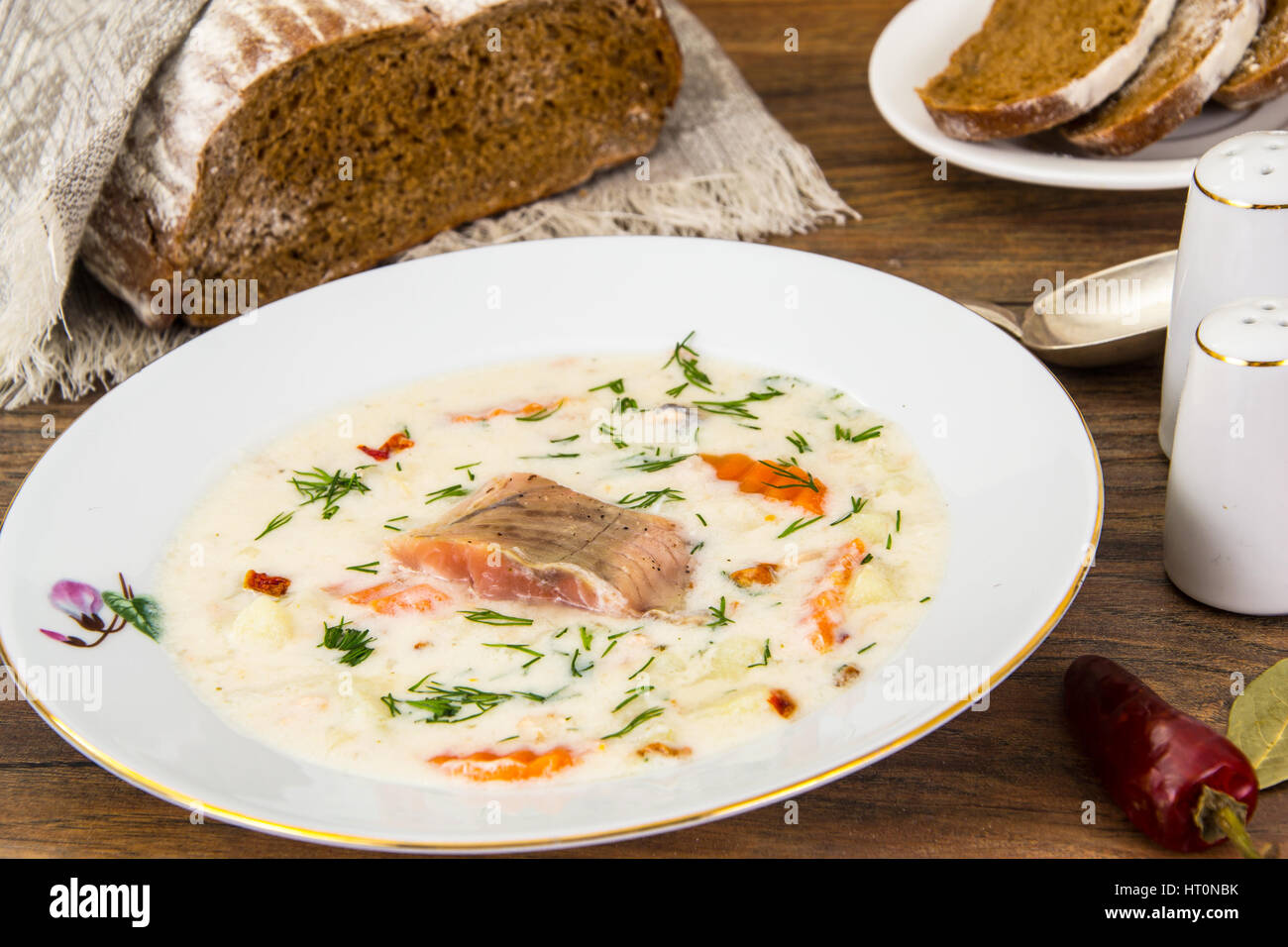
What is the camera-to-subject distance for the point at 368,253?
12.9 ft

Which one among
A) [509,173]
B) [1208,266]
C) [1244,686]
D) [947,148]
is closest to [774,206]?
[947,148]

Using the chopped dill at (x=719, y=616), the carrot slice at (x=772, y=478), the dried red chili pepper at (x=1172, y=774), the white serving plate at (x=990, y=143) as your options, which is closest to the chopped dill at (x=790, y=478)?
the carrot slice at (x=772, y=478)

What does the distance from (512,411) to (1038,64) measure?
1.98 meters

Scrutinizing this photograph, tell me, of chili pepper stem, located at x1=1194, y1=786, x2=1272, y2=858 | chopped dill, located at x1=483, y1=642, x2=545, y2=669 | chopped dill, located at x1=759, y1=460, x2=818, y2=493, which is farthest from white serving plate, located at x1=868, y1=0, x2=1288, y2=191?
chopped dill, located at x1=483, y1=642, x2=545, y2=669

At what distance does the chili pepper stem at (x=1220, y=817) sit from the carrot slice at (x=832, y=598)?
0.61 m

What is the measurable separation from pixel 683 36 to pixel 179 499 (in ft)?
9.54

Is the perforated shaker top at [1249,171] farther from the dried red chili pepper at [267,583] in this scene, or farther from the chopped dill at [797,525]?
the dried red chili pepper at [267,583]

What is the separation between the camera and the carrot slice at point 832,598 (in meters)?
2.23

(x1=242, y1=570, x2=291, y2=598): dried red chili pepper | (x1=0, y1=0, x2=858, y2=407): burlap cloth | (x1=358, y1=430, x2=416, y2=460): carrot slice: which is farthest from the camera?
(x1=0, y1=0, x2=858, y2=407): burlap cloth

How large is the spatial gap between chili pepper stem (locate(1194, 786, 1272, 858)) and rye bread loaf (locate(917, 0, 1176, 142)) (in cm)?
227

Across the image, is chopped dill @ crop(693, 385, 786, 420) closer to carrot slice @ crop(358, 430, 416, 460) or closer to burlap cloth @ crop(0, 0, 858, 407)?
carrot slice @ crop(358, 430, 416, 460)

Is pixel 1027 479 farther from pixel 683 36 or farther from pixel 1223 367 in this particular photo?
pixel 683 36

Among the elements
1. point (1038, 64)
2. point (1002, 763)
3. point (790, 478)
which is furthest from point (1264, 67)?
point (1002, 763)

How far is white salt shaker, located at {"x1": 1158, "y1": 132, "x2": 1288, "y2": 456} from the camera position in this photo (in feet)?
8.41
